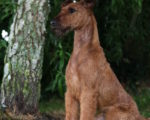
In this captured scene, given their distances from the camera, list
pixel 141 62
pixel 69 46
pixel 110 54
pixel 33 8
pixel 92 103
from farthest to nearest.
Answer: pixel 141 62
pixel 110 54
pixel 69 46
pixel 33 8
pixel 92 103

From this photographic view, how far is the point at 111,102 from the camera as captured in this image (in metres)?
6.00

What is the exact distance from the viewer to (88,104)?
5.70m

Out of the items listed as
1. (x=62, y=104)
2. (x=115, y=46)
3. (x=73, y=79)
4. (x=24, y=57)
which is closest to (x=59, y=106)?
(x=62, y=104)

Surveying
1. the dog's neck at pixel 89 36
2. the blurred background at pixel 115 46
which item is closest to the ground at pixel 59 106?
the blurred background at pixel 115 46

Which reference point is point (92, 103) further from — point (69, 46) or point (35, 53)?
point (69, 46)

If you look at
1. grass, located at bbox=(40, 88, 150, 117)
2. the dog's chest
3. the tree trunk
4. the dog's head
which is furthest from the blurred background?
the dog's chest

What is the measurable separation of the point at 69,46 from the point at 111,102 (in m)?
2.44

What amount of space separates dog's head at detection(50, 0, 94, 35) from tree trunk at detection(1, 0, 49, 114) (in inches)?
35.9

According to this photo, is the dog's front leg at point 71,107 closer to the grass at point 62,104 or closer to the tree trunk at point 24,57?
the tree trunk at point 24,57

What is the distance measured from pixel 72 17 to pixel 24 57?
51.5 inches

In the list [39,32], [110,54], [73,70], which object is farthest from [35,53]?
[110,54]

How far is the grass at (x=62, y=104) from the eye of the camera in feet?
26.7

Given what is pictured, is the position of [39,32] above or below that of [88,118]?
above

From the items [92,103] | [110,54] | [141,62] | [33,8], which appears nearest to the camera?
[92,103]
